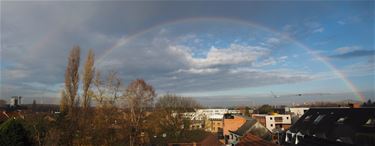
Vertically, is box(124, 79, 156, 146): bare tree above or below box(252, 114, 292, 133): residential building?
above

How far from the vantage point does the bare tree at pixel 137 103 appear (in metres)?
33.7

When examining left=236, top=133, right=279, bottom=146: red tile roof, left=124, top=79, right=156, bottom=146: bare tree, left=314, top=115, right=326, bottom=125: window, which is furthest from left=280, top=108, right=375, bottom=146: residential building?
left=124, top=79, right=156, bottom=146: bare tree

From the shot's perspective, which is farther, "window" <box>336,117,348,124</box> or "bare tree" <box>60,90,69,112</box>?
"bare tree" <box>60,90,69,112</box>

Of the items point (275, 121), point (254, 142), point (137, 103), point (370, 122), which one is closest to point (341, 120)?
point (370, 122)

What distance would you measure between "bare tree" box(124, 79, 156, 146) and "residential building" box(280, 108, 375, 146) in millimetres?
16526

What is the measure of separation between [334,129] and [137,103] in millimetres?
21645

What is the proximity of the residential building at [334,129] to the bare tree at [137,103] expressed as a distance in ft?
54.2

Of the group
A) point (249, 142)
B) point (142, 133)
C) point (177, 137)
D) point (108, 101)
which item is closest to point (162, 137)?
point (177, 137)

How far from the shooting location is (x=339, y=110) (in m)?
24.2

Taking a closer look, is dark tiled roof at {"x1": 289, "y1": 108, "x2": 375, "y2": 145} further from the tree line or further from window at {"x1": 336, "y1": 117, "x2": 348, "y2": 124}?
the tree line

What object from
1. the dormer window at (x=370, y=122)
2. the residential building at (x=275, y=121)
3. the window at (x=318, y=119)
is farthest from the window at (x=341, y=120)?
the residential building at (x=275, y=121)

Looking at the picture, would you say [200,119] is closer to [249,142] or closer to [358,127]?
[249,142]

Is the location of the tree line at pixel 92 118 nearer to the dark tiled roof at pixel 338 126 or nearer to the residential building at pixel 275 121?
the dark tiled roof at pixel 338 126

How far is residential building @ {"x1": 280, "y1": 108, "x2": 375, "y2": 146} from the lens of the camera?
61.3 feet
